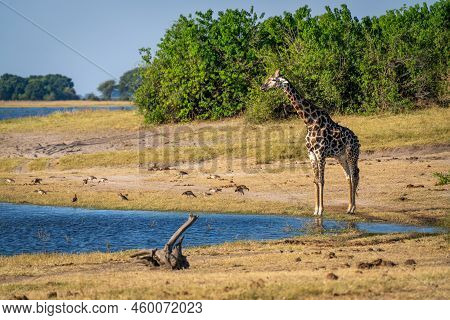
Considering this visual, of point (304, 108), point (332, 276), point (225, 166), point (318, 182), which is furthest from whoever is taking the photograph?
point (225, 166)

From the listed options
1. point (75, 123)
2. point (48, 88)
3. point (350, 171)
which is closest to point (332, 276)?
point (350, 171)

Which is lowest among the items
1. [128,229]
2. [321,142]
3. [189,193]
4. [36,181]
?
[128,229]

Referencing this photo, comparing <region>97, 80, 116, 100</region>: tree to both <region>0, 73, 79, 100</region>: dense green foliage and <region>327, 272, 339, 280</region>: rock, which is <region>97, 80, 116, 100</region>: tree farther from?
<region>327, 272, 339, 280</region>: rock

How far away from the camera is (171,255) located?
15.4 m

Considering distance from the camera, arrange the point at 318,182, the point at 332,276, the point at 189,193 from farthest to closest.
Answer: the point at 189,193
the point at 318,182
the point at 332,276

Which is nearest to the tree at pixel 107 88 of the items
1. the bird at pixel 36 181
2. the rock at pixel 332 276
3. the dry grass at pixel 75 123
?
the dry grass at pixel 75 123

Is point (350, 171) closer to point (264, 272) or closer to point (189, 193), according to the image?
point (189, 193)

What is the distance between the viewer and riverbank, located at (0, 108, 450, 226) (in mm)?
25391

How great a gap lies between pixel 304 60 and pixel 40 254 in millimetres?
25978

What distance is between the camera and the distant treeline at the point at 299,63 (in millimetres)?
41500

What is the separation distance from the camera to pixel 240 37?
45.2 meters

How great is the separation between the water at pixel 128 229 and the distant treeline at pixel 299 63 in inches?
695

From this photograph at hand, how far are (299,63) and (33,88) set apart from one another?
436ft

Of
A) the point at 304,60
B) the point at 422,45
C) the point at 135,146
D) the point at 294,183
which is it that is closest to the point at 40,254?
the point at 294,183
